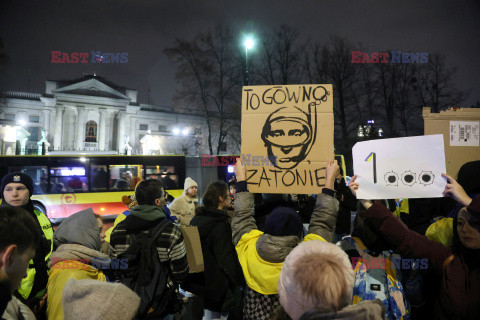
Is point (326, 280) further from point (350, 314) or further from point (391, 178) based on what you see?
point (391, 178)

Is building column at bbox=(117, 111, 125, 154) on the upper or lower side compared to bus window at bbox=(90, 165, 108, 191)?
upper

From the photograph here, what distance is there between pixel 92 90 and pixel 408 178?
51.6 meters

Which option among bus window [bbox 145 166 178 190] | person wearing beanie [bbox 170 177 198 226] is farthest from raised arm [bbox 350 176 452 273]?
bus window [bbox 145 166 178 190]

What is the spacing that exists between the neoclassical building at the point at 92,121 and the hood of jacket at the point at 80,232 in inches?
1566

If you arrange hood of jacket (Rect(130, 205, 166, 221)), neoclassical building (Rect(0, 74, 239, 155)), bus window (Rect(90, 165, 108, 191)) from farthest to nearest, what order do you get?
neoclassical building (Rect(0, 74, 239, 155)), bus window (Rect(90, 165, 108, 191)), hood of jacket (Rect(130, 205, 166, 221))

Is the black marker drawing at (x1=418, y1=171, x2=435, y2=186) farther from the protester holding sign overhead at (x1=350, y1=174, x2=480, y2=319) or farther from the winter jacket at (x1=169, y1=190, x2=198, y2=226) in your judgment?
the winter jacket at (x1=169, y1=190, x2=198, y2=226)

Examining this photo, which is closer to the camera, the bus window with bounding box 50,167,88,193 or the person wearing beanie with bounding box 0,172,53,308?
the person wearing beanie with bounding box 0,172,53,308

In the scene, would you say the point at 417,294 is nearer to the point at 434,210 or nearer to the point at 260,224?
the point at 434,210

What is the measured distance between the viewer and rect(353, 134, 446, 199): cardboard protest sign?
238 cm

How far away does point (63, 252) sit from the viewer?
93.8 inches

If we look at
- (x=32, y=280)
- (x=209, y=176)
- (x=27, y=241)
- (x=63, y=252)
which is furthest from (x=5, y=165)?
(x=27, y=241)

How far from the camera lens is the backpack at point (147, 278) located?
250 centimetres

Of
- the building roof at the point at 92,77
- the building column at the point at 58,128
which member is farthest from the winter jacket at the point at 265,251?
the building roof at the point at 92,77

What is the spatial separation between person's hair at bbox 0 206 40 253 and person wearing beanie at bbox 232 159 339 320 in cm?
142
